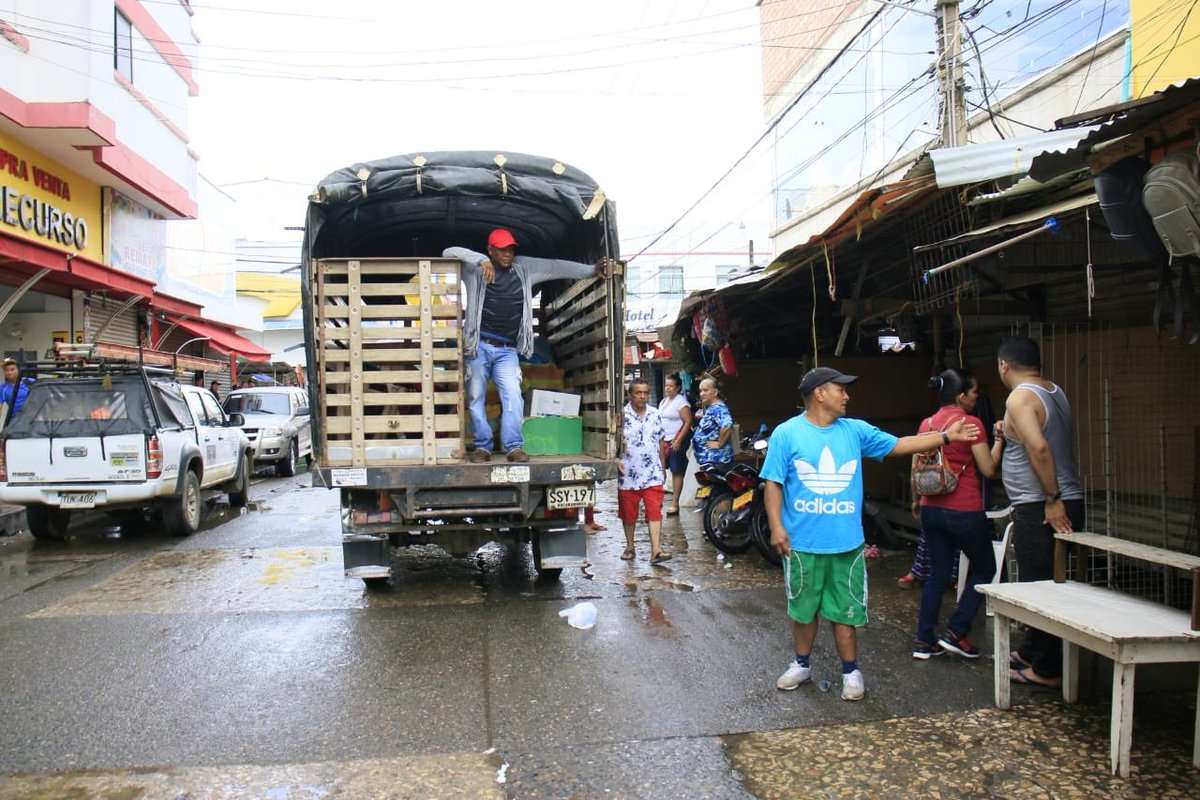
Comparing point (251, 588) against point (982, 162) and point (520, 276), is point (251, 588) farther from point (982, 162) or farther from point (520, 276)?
point (982, 162)

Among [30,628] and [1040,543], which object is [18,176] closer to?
[30,628]

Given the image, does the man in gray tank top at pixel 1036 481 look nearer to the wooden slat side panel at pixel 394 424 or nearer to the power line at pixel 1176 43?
the wooden slat side panel at pixel 394 424

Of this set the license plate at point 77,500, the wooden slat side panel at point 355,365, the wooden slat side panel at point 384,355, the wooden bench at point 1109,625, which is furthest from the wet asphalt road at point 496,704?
the license plate at point 77,500

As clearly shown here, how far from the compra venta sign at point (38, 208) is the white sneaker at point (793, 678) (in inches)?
502

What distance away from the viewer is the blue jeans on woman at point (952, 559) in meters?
4.79

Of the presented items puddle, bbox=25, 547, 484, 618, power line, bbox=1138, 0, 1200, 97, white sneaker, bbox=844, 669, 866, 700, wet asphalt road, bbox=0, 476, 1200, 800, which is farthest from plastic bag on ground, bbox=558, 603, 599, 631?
power line, bbox=1138, 0, 1200, 97

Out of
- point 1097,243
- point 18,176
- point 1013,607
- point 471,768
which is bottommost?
point 471,768

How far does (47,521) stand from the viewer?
9.55 meters

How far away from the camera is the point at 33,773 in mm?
3588

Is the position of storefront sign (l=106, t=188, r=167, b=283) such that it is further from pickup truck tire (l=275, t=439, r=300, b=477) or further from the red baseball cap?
the red baseball cap

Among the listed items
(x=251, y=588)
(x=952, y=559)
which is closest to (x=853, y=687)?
(x=952, y=559)

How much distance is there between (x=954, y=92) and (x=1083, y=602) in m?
7.84

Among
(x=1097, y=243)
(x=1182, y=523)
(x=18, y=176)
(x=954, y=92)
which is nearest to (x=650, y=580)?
(x=1182, y=523)

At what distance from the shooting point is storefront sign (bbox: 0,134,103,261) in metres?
12.3
